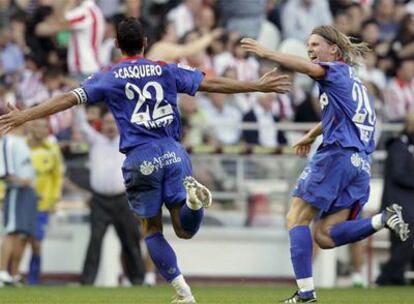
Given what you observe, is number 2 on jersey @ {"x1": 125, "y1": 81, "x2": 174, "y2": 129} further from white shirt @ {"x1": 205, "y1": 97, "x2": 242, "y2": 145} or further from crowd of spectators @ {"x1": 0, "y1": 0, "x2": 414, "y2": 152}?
white shirt @ {"x1": 205, "y1": 97, "x2": 242, "y2": 145}

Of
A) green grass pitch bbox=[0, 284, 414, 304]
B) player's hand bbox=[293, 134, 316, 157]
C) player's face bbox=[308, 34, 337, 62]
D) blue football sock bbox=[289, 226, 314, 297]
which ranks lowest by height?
green grass pitch bbox=[0, 284, 414, 304]

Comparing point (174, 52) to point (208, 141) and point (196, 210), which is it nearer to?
point (208, 141)

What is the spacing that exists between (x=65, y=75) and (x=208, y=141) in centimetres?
263

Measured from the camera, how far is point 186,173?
447 inches

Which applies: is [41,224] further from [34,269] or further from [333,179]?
[333,179]

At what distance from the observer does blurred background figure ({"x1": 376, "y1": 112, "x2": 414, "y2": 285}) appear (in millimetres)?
18594

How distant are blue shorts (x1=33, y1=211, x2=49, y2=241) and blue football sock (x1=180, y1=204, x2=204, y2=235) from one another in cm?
767

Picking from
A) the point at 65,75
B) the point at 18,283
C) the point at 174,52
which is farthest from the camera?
→ the point at 65,75

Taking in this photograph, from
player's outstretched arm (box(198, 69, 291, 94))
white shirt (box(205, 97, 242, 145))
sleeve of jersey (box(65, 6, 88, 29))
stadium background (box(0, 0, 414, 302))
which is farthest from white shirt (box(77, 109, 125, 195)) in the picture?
player's outstretched arm (box(198, 69, 291, 94))

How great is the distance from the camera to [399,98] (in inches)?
872

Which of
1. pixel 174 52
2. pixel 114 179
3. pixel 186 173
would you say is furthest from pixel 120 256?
pixel 186 173

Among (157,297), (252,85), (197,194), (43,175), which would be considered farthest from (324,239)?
(43,175)

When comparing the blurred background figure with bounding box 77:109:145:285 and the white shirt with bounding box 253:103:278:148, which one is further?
the white shirt with bounding box 253:103:278:148

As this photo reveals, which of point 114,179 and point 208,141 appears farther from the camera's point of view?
point 208,141
